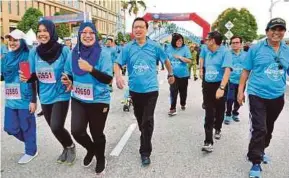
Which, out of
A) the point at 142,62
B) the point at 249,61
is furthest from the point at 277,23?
the point at 142,62

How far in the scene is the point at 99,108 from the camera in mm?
4406

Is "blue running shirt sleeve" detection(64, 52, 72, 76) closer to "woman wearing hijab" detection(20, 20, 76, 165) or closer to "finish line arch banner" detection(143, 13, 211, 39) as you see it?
"woman wearing hijab" detection(20, 20, 76, 165)

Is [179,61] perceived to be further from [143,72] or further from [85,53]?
[85,53]

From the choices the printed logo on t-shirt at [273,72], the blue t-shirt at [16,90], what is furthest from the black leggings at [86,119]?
the printed logo on t-shirt at [273,72]

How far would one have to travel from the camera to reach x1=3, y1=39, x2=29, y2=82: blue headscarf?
16.0 feet

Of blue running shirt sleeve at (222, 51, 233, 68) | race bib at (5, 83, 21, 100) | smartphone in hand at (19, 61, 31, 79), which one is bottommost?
race bib at (5, 83, 21, 100)

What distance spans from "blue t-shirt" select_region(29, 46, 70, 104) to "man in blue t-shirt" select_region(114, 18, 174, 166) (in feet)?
2.44

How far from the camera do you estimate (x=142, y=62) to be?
4.94 metres

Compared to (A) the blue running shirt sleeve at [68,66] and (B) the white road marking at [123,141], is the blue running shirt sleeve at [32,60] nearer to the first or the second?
(A) the blue running shirt sleeve at [68,66]

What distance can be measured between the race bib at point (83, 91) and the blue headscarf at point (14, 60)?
1.02 meters

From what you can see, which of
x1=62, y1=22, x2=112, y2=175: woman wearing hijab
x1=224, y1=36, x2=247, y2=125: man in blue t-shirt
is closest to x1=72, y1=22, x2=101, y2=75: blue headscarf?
x1=62, y1=22, x2=112, y2=175: woman wearing hijab

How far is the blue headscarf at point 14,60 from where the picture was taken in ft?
16.0

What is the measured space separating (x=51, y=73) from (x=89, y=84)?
0.64 meters

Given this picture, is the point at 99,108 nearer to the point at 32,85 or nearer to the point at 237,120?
the point at 32,85
